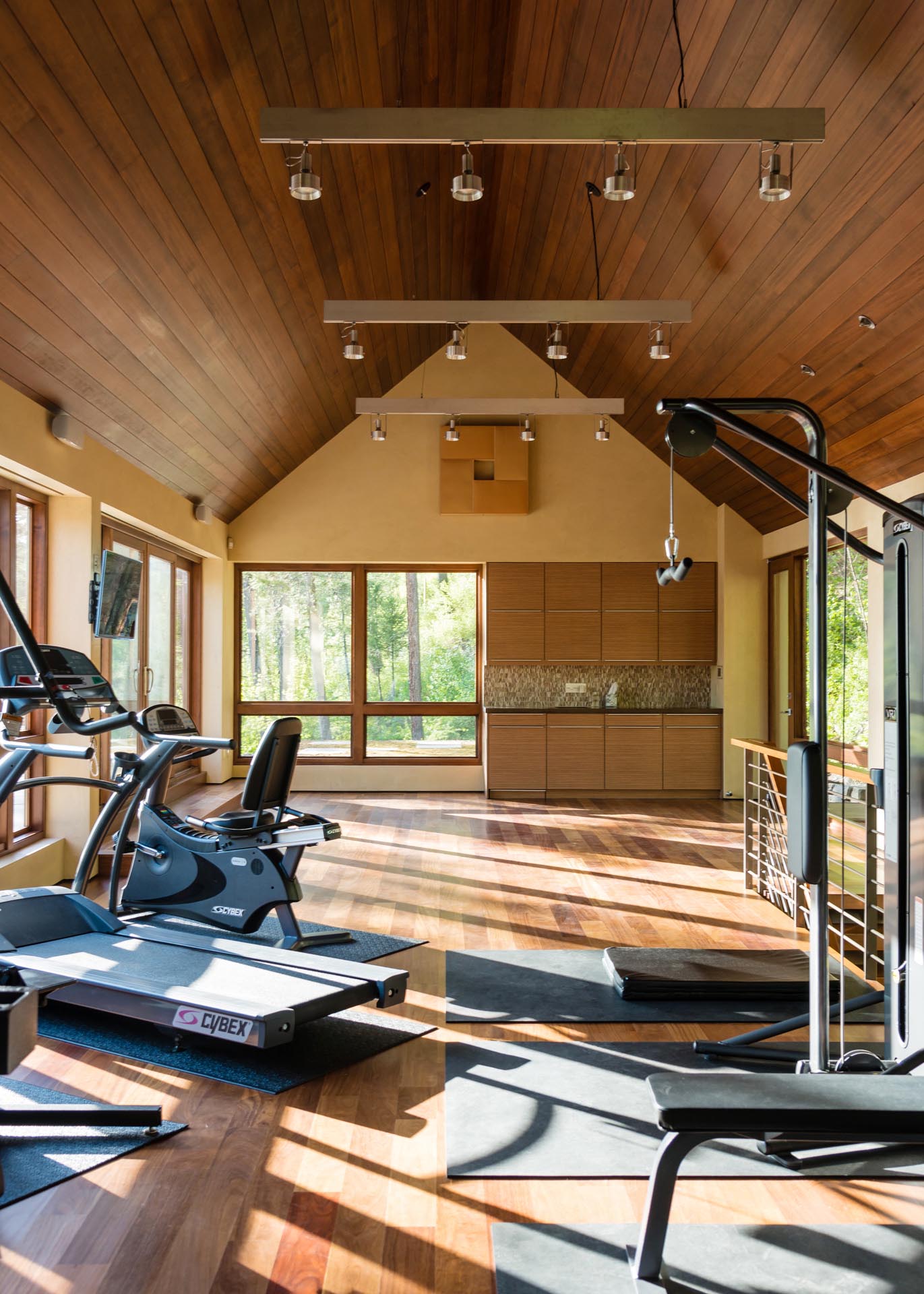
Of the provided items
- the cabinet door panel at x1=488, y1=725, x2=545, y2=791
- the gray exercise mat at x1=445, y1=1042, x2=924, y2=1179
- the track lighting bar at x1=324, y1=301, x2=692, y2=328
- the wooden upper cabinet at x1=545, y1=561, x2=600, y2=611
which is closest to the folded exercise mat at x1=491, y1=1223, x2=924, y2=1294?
the gray exercise mat at x1=445, y1=1042, x2=924, y2=1179

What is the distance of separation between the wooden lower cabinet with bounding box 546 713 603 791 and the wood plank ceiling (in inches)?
118

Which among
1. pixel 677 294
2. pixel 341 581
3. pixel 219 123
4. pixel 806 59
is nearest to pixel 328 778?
pixel 341 581

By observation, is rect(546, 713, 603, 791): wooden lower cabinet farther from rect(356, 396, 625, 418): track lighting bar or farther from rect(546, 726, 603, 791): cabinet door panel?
rect(356, 396, 625, 418): track lighting bar

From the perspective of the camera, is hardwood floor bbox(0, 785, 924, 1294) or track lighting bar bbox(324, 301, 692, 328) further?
track lighting bar bbox(324, 301, 692, 328)

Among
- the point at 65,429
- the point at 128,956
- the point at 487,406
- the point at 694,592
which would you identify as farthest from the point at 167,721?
the point at 694,592

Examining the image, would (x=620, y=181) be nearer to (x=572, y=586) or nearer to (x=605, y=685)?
(x=572, y=586)

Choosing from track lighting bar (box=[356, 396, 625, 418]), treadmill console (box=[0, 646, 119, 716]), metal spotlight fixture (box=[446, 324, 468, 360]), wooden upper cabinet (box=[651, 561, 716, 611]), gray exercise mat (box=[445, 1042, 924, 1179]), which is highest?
track lighting bar (box=[356, 396, 625, 418])

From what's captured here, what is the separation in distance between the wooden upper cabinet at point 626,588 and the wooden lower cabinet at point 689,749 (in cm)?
109

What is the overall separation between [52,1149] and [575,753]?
23.6ft

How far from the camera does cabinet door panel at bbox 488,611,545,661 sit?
9742 mm

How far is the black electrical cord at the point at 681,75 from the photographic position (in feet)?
14.1

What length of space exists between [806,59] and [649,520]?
6.04 metres

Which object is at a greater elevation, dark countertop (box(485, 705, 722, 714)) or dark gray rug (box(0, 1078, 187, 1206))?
dark countertop (box(485, 705, 722, 714))

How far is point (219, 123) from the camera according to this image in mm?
4258
